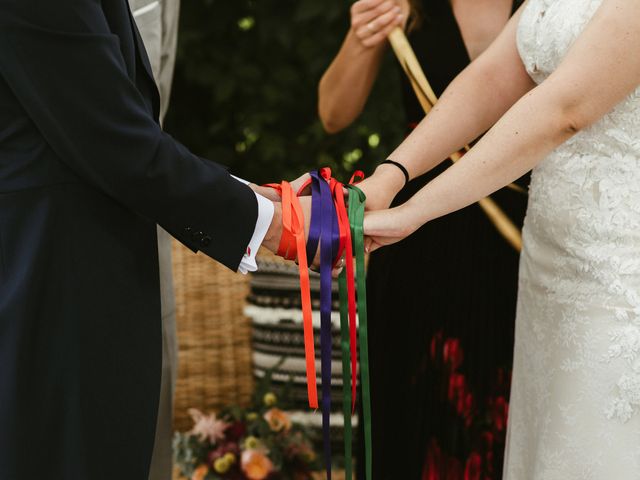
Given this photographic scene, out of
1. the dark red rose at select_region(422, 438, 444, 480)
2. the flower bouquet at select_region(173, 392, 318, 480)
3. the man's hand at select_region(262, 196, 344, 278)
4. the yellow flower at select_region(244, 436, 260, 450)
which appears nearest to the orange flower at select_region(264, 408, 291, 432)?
the flower bouquet at select_region(173, 392, 318, 480)

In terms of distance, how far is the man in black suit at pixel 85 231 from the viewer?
1.58 meters

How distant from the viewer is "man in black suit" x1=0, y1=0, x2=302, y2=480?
1.58 meters

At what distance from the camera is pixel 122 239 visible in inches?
67.9

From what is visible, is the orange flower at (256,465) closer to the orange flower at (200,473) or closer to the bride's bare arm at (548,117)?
the orange flower at (200,473)

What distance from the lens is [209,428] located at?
331 cm

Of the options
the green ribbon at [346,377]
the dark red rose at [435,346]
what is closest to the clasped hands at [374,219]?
the green ribbon at [346,377]

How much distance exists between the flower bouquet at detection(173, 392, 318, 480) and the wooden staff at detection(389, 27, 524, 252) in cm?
120

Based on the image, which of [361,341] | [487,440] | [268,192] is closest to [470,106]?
[268,192]

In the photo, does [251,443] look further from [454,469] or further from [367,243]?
[367,243]

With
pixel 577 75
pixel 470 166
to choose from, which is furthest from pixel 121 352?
pixel 577 75

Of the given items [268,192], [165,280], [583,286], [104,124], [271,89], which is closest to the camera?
[104,124]

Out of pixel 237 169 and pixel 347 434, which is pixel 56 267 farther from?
pixel 237 169

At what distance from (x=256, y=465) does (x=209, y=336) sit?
27.9 inches

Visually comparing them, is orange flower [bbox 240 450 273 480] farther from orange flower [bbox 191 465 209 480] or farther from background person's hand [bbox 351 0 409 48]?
background person's hand [bbox 351 0 409 48]
